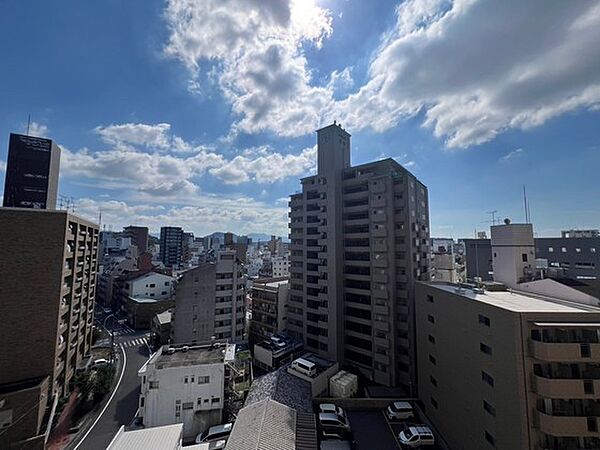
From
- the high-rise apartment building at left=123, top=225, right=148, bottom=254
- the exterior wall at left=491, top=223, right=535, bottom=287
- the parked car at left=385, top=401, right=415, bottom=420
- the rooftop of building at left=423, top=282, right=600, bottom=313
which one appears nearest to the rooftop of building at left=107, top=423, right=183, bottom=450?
the parked car at left=385, top=401, right=415, bottom=420

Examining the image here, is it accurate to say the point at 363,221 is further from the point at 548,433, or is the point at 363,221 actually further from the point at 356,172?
the point at 548,433

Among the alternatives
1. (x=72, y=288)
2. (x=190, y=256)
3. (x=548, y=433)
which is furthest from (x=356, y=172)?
(x=190, y=256)

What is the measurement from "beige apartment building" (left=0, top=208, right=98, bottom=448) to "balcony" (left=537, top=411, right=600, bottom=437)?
113ft

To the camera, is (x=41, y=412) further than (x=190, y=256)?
No

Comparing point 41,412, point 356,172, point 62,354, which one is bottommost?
point 41,412

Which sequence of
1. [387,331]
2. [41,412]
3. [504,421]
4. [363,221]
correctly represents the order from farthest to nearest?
[363,221]
[387,331]
[41,412]
[504,421]

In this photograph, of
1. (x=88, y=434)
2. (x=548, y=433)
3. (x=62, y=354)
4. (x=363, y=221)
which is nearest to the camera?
(x=548, y=433)

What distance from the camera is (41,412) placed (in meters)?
22.0

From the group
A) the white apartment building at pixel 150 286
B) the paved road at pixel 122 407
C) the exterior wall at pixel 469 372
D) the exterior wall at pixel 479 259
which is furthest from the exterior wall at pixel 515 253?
the white apartment building at pixel 150 286

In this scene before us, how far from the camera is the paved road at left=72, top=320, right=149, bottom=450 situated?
912 inches

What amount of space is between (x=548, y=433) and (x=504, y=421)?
6.68 feet

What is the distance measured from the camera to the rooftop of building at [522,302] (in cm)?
1561

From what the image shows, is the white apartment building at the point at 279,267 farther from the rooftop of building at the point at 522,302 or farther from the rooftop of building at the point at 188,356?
the rooftop of building at the point at 522,302

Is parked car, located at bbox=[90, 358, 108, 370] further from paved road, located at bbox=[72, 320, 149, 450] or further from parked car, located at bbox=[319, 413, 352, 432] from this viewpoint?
parked car, located at bbox=[319, 413, 352, 432]
